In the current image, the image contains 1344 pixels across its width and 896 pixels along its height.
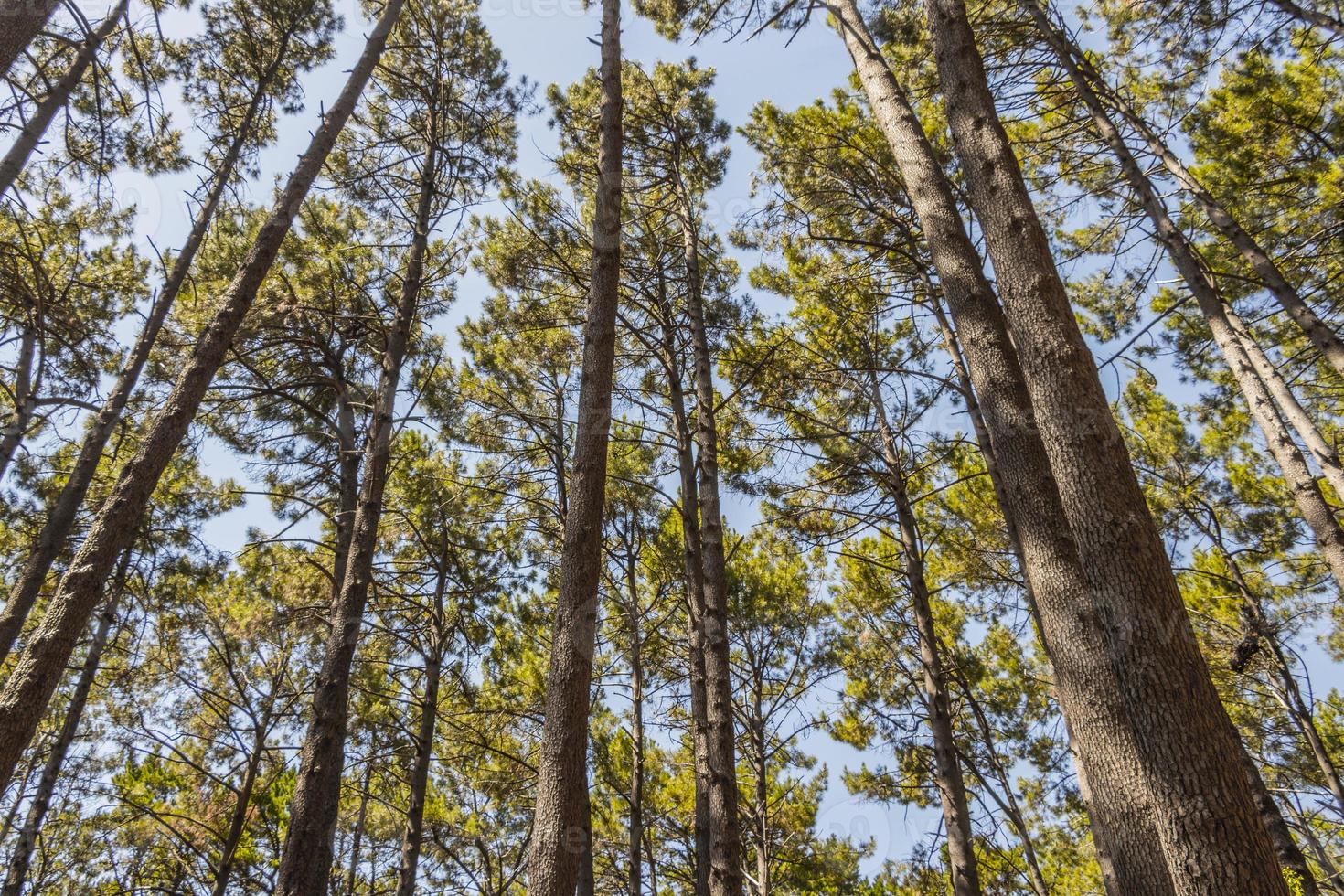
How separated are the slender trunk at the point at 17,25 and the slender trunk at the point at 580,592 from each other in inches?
110

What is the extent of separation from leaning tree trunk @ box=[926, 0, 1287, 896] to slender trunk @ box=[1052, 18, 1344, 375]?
4.44 meters

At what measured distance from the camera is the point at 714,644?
479 centimetres

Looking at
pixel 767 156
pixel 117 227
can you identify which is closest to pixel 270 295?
pixel 117 227

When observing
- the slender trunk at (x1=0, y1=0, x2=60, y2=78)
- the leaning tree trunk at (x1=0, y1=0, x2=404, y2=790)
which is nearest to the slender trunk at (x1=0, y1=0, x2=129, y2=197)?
the slender trunk at (x1=0, y1=0, x2=60, y2=78)

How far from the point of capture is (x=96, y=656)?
713cm

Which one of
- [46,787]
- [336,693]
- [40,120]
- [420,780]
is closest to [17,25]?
[40,120]

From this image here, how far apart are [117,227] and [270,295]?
148 inches

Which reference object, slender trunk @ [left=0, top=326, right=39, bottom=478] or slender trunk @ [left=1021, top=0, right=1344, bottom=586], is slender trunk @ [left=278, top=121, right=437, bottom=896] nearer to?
slender trunk @ [left=0, top=326, right=39, bottom=478]

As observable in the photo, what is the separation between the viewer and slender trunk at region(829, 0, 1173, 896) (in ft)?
7.00

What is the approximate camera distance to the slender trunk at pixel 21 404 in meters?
5.65

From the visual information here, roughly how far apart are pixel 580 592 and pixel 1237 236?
23.2 ft

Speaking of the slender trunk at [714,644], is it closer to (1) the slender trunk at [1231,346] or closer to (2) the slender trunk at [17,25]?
(1) the slender trunk at [1231,346]

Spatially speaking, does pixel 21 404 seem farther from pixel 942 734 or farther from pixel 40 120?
pixel 942 734

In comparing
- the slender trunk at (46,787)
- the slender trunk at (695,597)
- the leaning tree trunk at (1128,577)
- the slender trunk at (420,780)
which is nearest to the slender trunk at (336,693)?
the slender trunk at (420,780)
